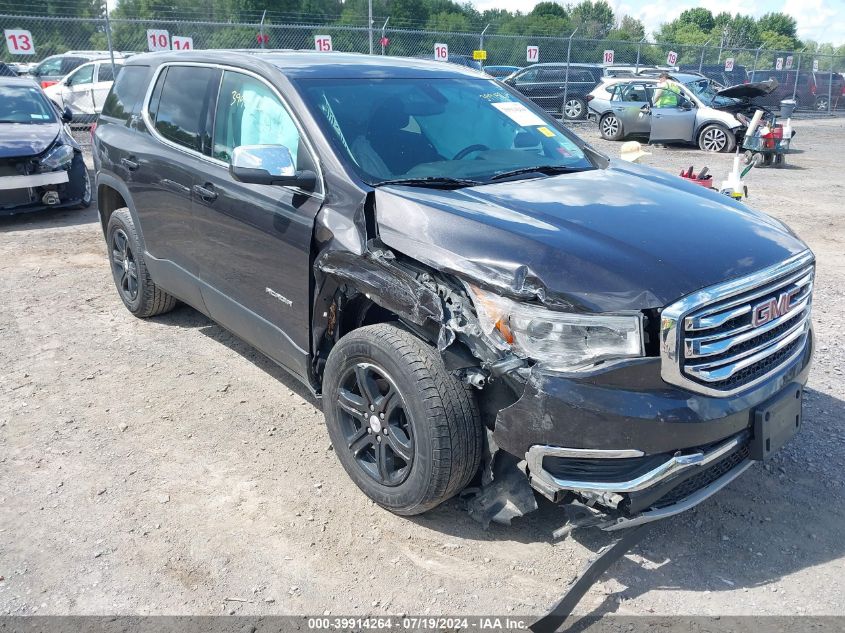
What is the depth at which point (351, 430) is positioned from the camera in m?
3.46

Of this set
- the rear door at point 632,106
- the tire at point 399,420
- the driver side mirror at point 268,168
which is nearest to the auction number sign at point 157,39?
the rear door at point 632,106

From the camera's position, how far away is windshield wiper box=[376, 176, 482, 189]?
339cm

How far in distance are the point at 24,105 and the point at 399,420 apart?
Answer: 8839 millimetres

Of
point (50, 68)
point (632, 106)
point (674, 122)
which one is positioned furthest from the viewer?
point (50, 68)

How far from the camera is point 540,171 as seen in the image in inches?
150

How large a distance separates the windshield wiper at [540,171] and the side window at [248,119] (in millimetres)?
1027

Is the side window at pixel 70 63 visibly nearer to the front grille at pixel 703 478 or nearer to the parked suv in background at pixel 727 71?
the parked suv in background at pixel 727 71

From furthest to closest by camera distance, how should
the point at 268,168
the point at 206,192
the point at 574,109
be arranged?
the point at 574,109 → the point at 206,192 → the point at 268,168

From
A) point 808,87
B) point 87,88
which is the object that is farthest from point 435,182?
point 808,87

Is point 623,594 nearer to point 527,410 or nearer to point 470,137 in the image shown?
point 527,410

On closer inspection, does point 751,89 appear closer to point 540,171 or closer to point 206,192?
point 540,171

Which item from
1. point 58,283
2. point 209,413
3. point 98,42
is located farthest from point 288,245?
point 98,42

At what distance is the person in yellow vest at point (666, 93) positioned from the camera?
54.0 feet

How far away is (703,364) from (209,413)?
2.83m
